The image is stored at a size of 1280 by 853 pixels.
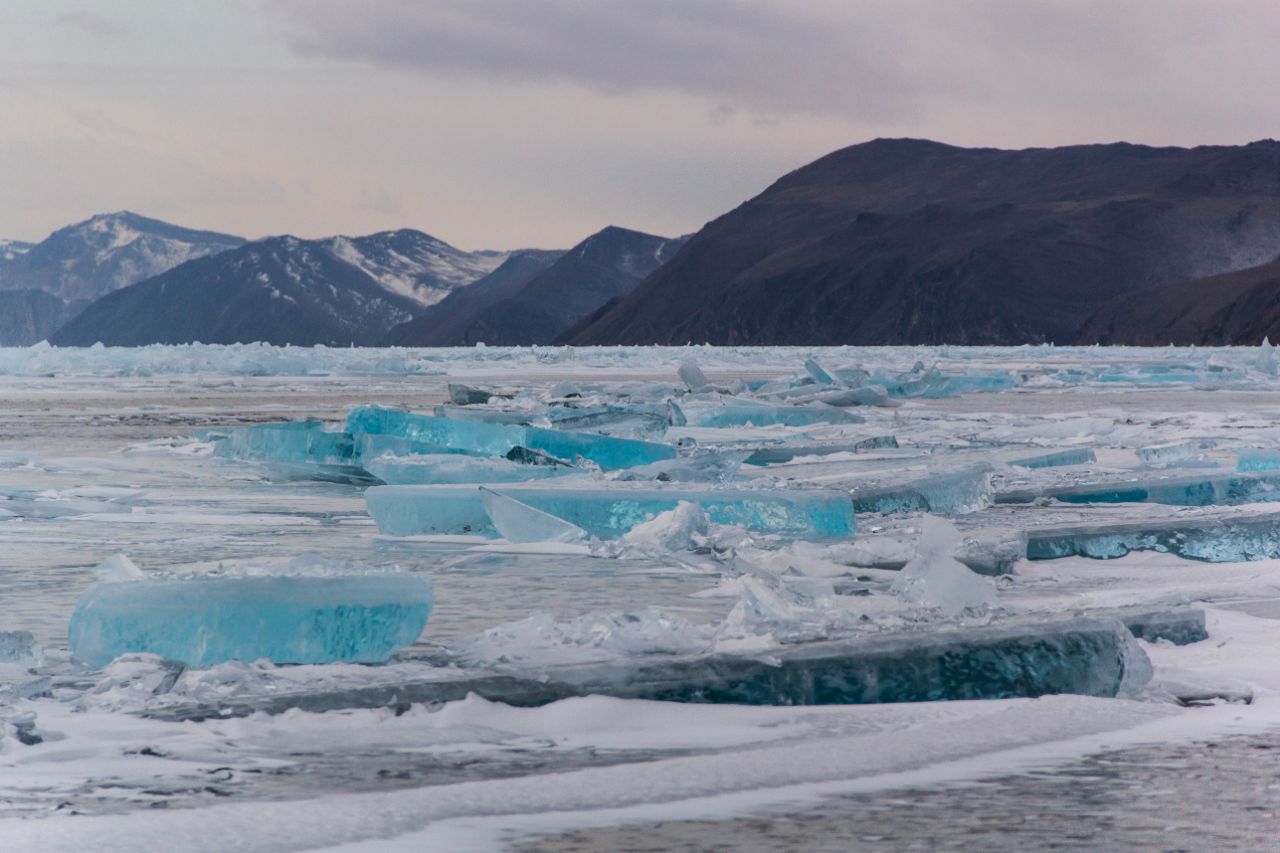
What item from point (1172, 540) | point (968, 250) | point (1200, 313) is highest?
point (968, 250)

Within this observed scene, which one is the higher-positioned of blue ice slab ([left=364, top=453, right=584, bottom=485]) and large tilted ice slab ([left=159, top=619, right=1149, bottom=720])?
blue ice slab ([left=364, top=453, right=584, bottom=485])

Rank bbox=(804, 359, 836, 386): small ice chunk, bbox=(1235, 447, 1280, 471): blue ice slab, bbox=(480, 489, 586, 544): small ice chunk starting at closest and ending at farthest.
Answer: bbox=(480, 489, 586, 544): small ice chunk, bbox=(1235, 447, 1280, 471): blue ice slab, bbox=(804, 359, 836, 386): small ice chunk

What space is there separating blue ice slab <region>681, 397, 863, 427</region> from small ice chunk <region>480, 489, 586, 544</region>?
6060 mm

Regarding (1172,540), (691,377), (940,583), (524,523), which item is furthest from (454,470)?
(691,377)

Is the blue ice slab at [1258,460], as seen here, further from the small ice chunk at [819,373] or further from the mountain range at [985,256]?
the mountain range at [985,256]

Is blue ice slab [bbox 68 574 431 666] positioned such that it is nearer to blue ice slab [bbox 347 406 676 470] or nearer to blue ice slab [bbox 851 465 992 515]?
blue ice slab [bbox 851 465 992 515]

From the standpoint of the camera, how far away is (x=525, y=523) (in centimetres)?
470

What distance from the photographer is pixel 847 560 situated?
4.23 meters

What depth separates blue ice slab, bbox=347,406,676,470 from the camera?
23.8 ft

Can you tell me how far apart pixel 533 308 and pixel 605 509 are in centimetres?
16792

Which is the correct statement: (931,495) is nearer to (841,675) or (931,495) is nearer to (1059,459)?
(1059,459)

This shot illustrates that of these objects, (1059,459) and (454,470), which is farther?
(1059,459)

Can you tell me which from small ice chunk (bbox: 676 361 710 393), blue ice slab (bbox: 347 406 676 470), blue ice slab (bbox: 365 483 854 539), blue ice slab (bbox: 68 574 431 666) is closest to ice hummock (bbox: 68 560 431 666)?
blue ice slab (bbox: 68 574 431 666)

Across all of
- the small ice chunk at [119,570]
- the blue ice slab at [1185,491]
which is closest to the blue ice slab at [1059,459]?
the blue ice slab at [1185,491]
